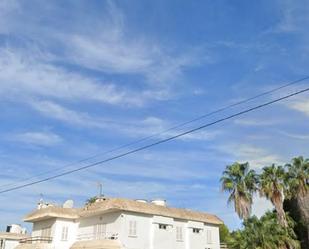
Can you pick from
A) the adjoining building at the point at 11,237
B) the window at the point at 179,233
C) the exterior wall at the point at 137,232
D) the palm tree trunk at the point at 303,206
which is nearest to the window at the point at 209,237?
the window at the point at 179,233

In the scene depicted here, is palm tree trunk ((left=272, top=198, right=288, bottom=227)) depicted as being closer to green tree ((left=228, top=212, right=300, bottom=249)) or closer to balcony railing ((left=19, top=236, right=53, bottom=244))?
green tree ((left=228, top=212, right=300, bottom=249))

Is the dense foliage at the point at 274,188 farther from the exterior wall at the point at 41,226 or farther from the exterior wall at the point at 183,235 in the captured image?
the exterior wall at the point at 41,226

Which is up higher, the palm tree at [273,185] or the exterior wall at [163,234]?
the palm tree at [273,185]

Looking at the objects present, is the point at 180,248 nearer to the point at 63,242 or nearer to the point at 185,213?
the point at 185,213

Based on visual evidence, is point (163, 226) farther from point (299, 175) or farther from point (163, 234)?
point (299, 175)

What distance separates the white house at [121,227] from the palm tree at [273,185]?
643 centimetres

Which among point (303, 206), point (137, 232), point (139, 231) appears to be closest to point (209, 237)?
point (139, 231)

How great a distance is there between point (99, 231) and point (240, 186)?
15019 mm

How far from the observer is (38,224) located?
45562mm

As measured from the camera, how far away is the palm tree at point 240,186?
43947mm

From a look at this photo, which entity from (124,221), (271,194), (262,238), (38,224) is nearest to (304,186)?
(271,194)

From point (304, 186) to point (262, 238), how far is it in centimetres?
1038

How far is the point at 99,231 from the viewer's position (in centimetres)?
4019

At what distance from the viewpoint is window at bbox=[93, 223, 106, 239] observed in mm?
39469
